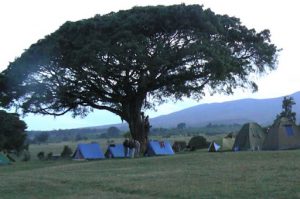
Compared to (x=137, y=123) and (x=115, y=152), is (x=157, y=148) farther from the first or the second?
(x=137, y=123)

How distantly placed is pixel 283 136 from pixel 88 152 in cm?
1234

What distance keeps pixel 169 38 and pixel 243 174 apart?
62.1 feet

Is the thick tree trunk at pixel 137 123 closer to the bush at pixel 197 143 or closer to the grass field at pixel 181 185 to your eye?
the bush at pixel 197 143

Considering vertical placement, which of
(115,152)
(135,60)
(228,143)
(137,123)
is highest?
(135,60)

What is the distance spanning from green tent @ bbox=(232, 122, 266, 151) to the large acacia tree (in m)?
3.47

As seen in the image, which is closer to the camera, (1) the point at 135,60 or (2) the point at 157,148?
(1) the point at 135,60

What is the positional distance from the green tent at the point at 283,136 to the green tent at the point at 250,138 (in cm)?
137

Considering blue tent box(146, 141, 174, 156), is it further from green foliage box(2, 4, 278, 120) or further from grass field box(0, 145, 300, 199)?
grass field box(0, 145, 300, 199)

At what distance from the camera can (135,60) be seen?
31.5 meters

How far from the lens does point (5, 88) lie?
119 ft

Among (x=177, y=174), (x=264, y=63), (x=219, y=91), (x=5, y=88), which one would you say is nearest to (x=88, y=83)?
(x=5, y=88)

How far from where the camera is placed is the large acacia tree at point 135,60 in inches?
1244

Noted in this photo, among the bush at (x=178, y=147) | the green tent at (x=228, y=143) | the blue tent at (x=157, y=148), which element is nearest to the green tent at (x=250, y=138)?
the green tent at (x=228, y=143)

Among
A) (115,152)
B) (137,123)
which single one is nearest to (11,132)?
(137,123)
